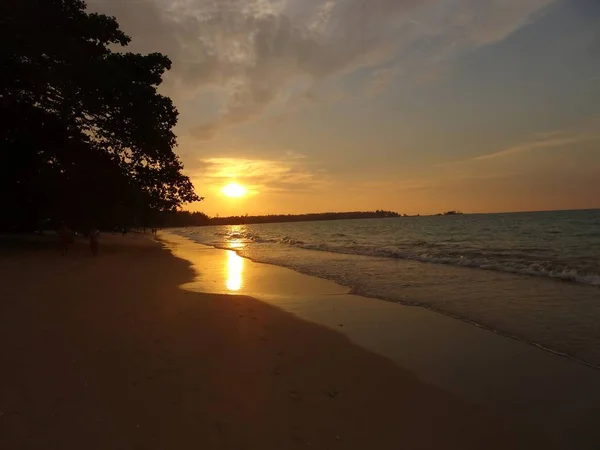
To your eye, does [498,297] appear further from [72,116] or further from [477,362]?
[72,116]

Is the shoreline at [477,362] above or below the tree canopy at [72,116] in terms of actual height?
below

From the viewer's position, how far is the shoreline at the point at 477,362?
14.0ft

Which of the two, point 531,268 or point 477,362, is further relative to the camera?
point 531,268

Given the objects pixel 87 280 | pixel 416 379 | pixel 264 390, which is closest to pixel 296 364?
pixel 264 390

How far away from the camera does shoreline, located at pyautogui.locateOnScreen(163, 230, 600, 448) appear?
14.0 ft

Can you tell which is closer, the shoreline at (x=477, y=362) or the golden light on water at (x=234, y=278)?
the shoreline at (x=477, y=362)

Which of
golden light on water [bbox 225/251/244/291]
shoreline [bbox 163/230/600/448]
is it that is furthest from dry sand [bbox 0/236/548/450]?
golden light on water [bbox 225/251/244/291]

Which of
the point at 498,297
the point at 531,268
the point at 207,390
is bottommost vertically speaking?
the point at 207,390

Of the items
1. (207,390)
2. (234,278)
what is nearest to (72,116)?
(234,278)

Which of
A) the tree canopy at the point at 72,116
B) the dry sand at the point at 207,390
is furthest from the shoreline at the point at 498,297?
the tree canopy at the point at 72,116

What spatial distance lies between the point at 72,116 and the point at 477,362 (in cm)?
2139

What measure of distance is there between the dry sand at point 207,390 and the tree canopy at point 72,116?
14.5 metres

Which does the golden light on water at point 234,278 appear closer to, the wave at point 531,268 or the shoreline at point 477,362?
the shoreline at point 477,362

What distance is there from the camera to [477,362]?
5754mm
